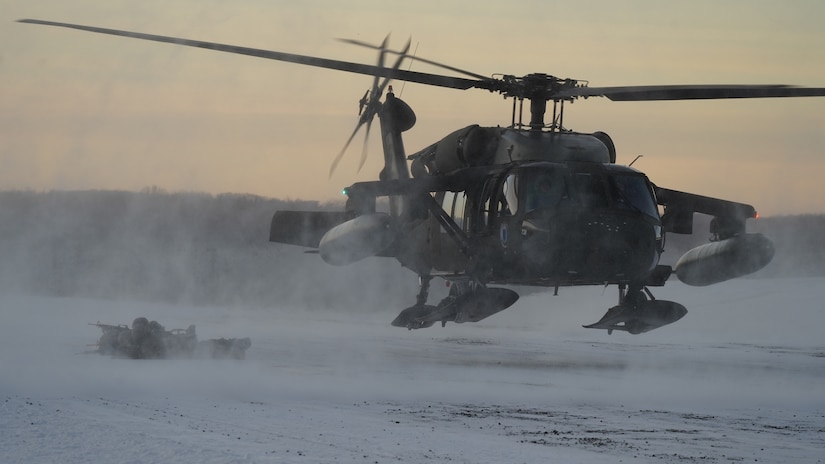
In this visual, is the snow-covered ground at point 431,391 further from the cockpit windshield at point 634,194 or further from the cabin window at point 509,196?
the cockpit windshield at point 634,194

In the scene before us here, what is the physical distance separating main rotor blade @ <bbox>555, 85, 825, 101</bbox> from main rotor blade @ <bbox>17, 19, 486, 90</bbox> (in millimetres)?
2220

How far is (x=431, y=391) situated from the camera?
38.5m

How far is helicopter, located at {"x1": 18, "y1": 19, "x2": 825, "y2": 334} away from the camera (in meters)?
19.7

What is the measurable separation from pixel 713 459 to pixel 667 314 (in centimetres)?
455

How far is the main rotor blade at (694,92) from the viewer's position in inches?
784

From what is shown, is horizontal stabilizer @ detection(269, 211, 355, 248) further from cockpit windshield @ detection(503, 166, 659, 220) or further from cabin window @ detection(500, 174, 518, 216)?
cockpit windshield @ detection(503, 166, 659, 220)

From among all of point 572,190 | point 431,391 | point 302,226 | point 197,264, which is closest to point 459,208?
point 572,190

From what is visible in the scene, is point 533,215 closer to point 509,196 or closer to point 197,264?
point 509,196

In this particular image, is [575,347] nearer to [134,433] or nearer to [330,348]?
[330,348]

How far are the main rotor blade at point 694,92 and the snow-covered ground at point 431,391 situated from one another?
23.7 feet

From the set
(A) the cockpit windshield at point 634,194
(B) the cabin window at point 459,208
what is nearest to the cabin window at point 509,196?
(B) the cabin window at point 459,208

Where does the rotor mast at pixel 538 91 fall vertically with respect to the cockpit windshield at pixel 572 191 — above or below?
above

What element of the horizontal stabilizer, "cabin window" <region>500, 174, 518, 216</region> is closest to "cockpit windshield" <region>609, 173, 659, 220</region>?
"cabin window" <region>500, 174, 518, 216</region>

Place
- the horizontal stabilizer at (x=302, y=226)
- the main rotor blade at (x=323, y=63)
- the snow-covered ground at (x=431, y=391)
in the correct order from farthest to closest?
1. the horizontal stabilizer at (x=302, y=226)
2. the snow-covered ground at (x=431, y=391)
3. the main rotor blade at (x=323, y=63)
